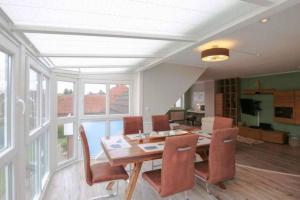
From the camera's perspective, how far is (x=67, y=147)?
402cm

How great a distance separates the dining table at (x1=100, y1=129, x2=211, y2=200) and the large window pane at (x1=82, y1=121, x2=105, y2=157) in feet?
5.33

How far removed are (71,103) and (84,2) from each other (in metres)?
3.09

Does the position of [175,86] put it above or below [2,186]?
above

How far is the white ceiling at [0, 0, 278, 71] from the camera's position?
137 cm

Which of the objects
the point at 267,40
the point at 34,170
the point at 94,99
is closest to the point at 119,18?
the point at 34,170

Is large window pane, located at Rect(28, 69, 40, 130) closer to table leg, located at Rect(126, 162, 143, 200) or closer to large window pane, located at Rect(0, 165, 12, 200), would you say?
large window pane, located at Rect(0, 165, 12, 200)

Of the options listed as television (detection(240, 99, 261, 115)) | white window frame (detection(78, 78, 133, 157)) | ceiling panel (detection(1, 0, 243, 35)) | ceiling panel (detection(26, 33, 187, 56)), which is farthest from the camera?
television (detection(240, 99, 261, 115))

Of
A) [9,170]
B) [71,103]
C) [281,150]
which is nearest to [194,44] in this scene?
[9,170]

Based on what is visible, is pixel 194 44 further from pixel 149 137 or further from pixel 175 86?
pixel 175 86

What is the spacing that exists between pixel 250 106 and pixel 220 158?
537 centimetres

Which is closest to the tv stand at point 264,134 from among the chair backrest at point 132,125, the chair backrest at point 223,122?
the chair backrest at point 223,122

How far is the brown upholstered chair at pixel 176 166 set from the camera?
2.08 metres

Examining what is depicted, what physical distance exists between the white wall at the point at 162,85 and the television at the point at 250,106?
128 inches

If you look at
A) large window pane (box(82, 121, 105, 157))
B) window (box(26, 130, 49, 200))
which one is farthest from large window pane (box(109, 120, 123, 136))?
window (box(26, 130, 49, 200))
